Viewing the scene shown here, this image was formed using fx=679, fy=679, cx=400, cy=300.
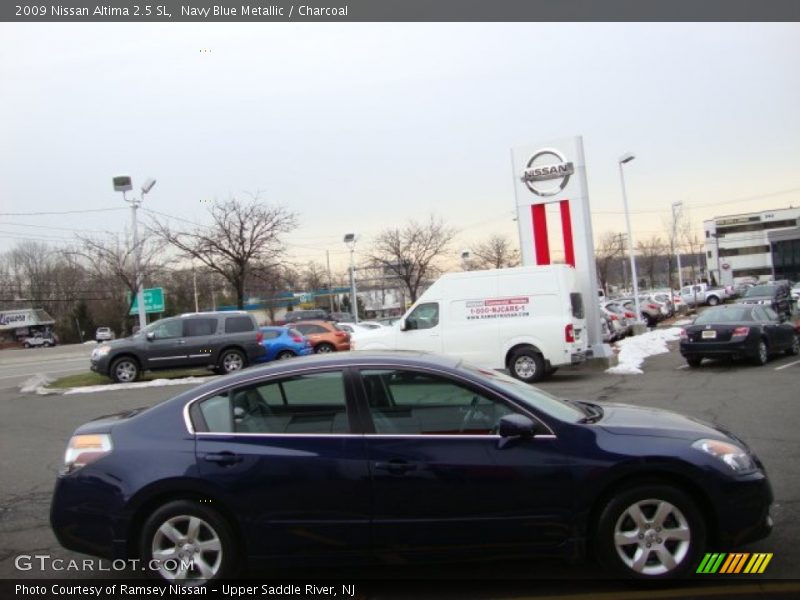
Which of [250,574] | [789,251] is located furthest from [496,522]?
[789,251]

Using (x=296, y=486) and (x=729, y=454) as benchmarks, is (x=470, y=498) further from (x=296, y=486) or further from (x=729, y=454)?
(x=729, y=454)

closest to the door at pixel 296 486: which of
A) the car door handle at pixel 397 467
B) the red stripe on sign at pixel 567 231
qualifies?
the car door handle at pixel 397 467

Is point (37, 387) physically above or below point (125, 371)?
below

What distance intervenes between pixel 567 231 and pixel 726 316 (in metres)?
4.38

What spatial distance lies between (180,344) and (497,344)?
31.1ft

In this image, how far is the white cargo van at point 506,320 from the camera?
14672mm

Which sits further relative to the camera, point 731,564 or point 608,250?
point 608,250

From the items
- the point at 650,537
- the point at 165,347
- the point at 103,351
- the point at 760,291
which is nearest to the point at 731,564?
the point at 650,537

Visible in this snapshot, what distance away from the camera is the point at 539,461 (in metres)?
4.04

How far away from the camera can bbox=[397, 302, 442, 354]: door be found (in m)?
15.3

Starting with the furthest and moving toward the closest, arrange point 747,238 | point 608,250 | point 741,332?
point 747,238 → point 608,250 → point 741,332

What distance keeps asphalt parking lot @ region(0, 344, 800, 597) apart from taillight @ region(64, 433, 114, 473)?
882 millimetres

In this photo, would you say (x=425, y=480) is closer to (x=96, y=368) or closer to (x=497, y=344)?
(x=497, y=344)

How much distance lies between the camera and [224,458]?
4.12 m
